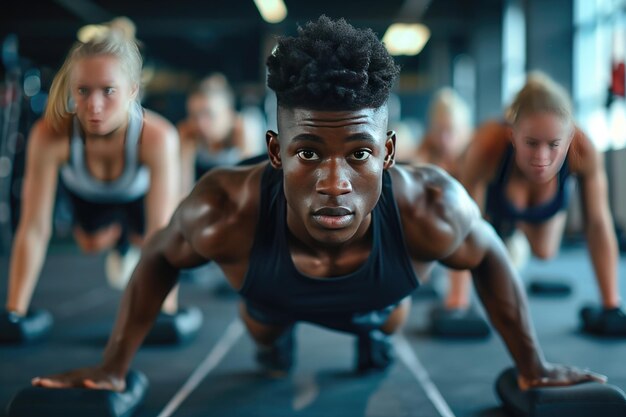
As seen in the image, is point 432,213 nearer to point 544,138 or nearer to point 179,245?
point 544,138

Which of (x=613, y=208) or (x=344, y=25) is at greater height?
(x=344, y=25)

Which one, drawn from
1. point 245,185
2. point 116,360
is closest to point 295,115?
point 245,185

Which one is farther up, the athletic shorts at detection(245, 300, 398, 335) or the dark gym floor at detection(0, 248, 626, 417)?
the athletic shorts at detection(245, 300, 398, 335)

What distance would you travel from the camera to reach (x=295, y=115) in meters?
1.23

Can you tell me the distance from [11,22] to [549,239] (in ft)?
29.0

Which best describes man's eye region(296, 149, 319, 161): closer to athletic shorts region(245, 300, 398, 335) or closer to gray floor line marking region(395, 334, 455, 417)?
athletic shorts region(245, 300, 398, 335)

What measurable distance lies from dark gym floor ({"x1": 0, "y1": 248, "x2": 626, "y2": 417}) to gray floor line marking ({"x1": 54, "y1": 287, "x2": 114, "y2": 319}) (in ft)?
0.05

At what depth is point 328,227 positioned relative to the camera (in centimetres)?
125

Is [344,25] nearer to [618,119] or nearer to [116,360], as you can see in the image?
[116,360]

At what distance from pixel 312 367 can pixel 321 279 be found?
79 cm

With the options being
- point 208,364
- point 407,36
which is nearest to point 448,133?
point 208,364

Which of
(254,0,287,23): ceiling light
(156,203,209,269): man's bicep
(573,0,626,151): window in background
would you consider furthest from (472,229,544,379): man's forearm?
(254,0,287,23): ceiling light

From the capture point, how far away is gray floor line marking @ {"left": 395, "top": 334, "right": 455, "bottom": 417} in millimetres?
1720

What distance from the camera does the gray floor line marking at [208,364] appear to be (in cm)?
176
